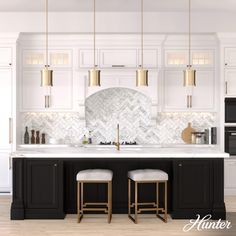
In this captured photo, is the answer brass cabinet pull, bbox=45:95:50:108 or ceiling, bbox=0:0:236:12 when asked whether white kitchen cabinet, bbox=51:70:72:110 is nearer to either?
brass cabinet pull, bbox=45:95:50:108

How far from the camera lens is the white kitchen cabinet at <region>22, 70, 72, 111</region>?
26.2ft

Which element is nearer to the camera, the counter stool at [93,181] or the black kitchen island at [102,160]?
the counter stool at [93,181]

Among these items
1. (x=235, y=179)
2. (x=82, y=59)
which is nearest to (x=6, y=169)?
(x=82, y=59)

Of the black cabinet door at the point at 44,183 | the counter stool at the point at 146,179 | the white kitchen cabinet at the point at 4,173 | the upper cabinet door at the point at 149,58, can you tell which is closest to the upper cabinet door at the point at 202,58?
the upper cabinet door at the point at 149,58

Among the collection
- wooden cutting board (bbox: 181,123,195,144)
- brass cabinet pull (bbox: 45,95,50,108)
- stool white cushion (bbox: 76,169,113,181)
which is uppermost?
brass cabinet pull (bbox: 45,95,50,108)

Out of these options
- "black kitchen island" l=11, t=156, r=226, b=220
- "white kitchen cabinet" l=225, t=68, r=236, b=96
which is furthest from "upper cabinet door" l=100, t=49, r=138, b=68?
"black kitchen island" l=11, t=156, r=226, b=220

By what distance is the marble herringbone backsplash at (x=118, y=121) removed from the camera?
8281mm

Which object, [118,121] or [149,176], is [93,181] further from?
[118,121]

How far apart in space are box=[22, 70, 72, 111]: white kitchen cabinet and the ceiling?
3.56 feet

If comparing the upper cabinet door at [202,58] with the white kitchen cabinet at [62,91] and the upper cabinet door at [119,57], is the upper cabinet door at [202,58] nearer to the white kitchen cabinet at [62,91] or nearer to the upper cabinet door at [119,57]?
the upper cabinet door at [119,57]

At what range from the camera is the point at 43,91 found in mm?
8023

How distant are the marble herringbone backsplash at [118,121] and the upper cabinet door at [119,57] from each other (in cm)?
55

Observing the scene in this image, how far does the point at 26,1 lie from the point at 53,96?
5.50ft

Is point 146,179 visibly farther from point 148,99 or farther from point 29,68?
point 29,68
